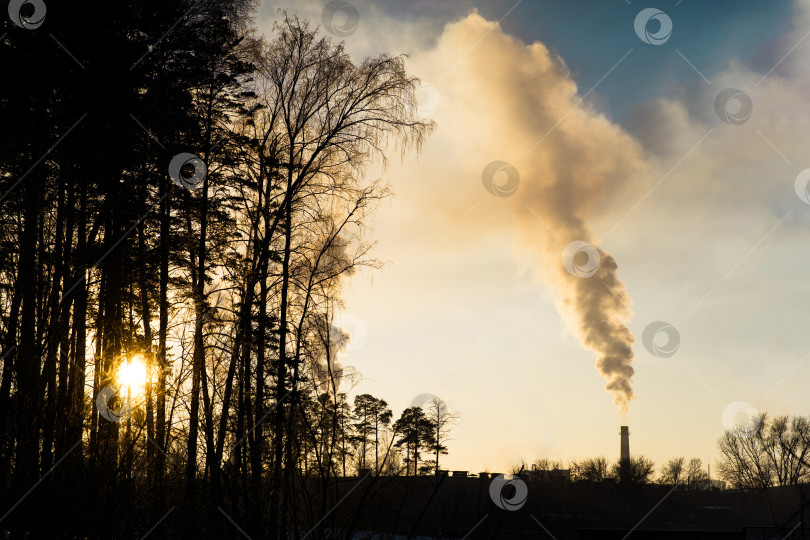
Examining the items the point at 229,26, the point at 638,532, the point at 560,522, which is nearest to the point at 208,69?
the point at 229,26

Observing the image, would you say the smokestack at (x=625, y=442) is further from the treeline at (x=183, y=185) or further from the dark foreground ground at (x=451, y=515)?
the treeline at (x=183, y=185)

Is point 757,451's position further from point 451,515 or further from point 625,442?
point 451,515

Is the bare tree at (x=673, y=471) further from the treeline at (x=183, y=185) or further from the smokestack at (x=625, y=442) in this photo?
the treeline at (x=183, y=185)

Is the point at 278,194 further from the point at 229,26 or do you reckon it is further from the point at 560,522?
the point at 560,522

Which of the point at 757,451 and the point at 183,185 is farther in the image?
the point at 757,451

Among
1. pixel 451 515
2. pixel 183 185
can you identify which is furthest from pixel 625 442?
pixel 183 185

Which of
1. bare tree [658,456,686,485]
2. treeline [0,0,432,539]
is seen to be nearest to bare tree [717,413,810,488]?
bare tree [658,456,686,485]

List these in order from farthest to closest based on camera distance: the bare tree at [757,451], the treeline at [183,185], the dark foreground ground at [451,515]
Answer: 1. the bare tree at [757,451]
2. the treeline at [183,185]
3. the dark foreground ground at [451,515]

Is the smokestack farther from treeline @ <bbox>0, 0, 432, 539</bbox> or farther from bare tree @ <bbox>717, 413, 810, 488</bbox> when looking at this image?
treeline @ <bbox>0, 0, 432, 539</bbox>

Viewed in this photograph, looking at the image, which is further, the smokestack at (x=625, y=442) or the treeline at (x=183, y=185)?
the smokestack at (x=625, y=442)

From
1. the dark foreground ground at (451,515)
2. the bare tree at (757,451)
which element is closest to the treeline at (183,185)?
the dark foreground ground at (451,515)

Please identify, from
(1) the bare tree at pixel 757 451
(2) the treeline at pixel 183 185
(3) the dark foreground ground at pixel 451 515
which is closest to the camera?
(3) the dark foreground ground at pixel 451 515

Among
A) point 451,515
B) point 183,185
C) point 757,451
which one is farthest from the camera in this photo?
point 757,451

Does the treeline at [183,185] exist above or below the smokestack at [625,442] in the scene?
above
